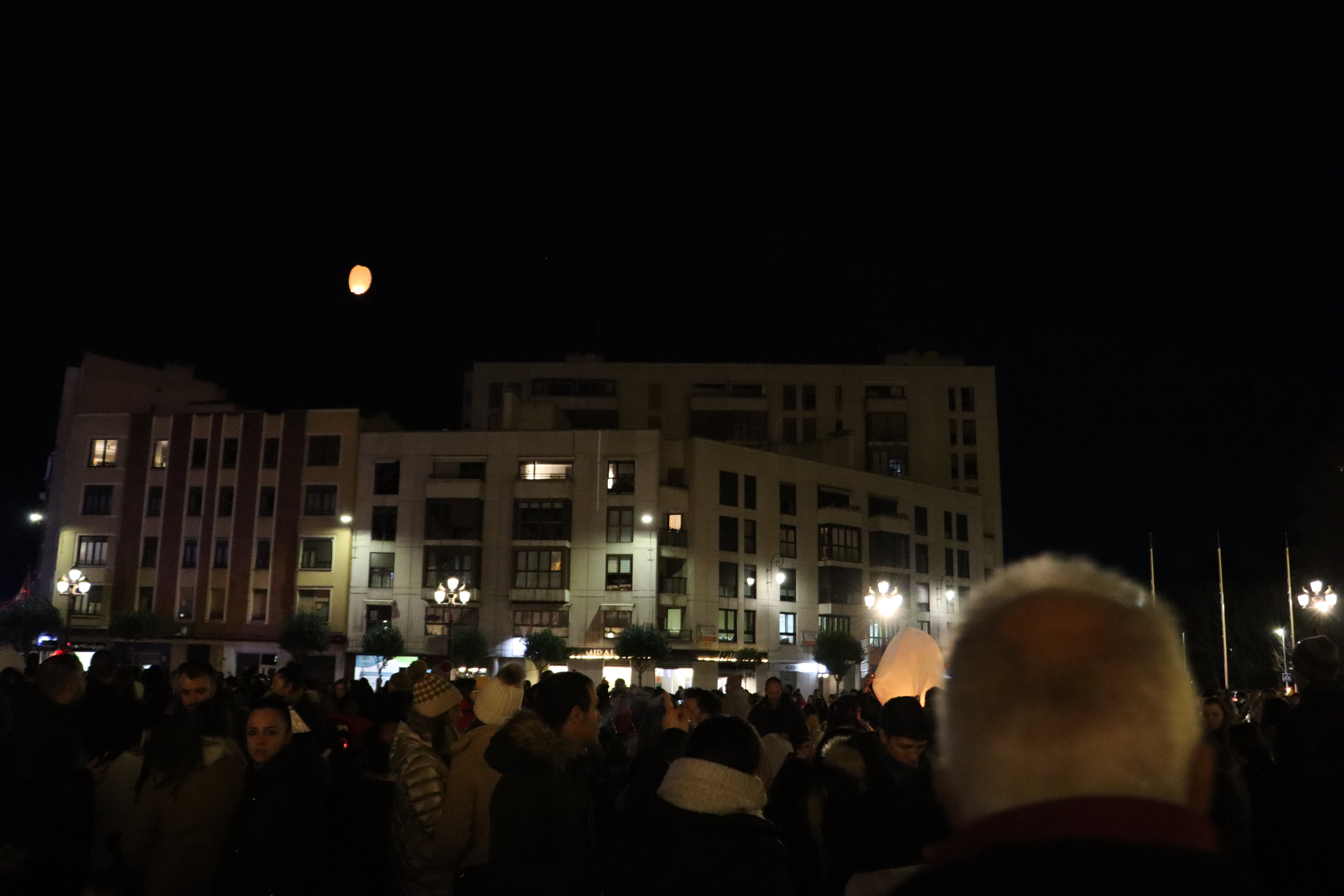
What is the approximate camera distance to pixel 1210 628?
7019 cm

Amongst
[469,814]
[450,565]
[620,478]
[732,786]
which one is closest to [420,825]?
[469,814]

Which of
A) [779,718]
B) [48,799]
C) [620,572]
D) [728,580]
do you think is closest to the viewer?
[48,799]

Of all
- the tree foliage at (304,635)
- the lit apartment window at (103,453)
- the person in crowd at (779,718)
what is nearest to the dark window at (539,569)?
the tree foliage at (304,635)

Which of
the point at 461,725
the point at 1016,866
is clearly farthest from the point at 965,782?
the point at 461,725

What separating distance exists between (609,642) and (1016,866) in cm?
5170

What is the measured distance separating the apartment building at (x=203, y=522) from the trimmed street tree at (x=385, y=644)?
4.80 meters

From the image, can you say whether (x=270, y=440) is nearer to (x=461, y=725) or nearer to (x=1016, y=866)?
(x=461, y=725)

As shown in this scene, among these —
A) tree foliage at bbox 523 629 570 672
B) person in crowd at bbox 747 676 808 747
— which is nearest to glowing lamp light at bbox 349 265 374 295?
person in crowd at bbox 747 676 808 747

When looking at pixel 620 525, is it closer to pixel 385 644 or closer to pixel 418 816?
pixel 385 644

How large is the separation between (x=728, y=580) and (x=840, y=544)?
784cm

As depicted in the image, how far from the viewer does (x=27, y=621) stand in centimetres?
4972

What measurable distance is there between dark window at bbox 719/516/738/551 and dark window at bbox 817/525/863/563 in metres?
5.64

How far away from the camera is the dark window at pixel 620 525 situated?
54.2 metres

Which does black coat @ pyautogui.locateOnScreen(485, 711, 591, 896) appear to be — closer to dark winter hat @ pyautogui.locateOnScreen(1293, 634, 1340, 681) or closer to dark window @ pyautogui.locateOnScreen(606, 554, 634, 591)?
dark winter hat @ pyautogui.locateOnScreen(1293, 634, 1340, 681)
